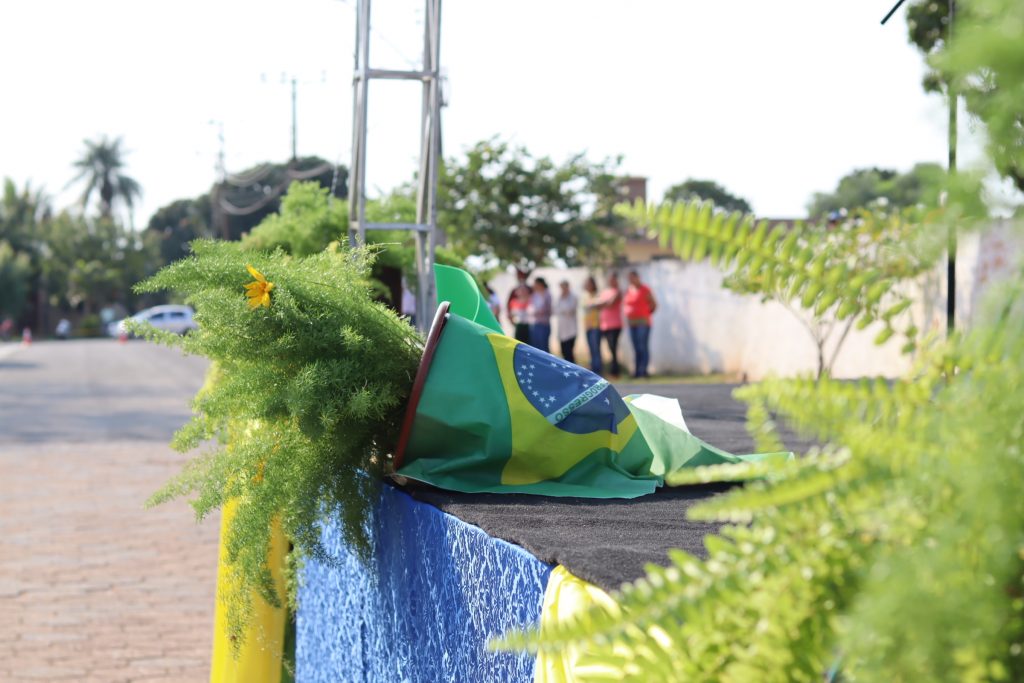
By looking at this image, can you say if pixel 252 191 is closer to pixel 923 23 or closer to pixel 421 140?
pixel 923 23

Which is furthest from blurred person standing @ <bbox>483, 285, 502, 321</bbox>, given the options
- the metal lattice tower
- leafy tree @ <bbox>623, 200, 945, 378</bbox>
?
leafy tree @ <bbox>623, 200, 945, 378</bbox>

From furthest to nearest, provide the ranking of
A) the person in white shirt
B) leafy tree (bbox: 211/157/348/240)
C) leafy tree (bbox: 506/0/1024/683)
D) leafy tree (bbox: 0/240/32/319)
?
leafy tree (bbox: 0/240/32/319), leafy tree (bbox: 211/157/348/240), the person in white shirt, leafy tree (bbox: 506/0/1024/683)

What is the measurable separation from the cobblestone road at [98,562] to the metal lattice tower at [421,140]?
6.45ft

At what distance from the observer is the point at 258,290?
2.49m

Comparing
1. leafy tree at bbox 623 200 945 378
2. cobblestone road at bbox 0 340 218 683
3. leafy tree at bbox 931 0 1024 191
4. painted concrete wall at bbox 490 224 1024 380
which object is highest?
leafy tree at bbox 931 0 1024 191

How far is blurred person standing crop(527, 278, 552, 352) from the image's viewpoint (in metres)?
14.9

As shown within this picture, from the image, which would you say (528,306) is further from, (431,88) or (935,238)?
(935,238)

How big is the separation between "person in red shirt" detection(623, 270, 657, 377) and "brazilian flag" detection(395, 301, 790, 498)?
12.5 m

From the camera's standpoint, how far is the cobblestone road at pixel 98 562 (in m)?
4.57

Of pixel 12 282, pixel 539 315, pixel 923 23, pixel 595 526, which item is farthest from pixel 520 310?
pixel 12 282

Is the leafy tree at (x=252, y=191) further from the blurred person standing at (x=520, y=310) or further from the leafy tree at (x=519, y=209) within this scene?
the blurred person standing at (x=520, y=310)

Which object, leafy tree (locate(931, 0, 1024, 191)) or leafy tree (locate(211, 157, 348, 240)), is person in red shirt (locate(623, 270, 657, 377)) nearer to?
leafy tree (locate(931, 0, 1024, 191))

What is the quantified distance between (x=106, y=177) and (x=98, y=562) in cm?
8117

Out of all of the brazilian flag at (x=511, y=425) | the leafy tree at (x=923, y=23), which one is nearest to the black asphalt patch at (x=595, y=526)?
the brazilian flag at (x=511, y=425)
